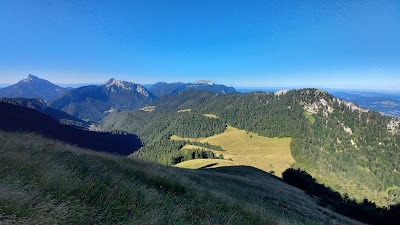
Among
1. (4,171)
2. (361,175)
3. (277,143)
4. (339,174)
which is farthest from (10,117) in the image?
(361,175)

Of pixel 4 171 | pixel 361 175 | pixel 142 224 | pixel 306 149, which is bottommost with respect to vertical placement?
pixel 361 175

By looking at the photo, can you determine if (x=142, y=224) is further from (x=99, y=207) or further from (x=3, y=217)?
(x=3, y=217)

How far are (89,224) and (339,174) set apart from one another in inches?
6434

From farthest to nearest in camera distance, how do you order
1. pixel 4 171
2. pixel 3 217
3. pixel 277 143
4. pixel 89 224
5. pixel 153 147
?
pixel 153 147, pixel 277 143, pixel 4 171, pixel 89 224, pixel 3 217

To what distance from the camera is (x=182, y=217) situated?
5387 millimetres

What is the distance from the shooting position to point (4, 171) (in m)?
5.28

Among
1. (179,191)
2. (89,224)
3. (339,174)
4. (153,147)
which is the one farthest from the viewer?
(153,147)

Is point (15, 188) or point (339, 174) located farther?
point (339, 174)

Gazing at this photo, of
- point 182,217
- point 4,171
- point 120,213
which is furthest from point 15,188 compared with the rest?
point 182,217

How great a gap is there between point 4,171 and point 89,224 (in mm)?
3854

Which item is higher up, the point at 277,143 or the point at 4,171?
the point at 4,171

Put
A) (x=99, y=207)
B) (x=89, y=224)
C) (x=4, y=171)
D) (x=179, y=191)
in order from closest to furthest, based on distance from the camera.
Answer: (x=89, y=224), (x=99, y=207), (x=4, y=171), (x=179, y=191)

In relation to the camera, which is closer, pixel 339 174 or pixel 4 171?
pixel 4 171

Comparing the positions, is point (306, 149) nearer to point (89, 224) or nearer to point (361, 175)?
point (361, 175)
